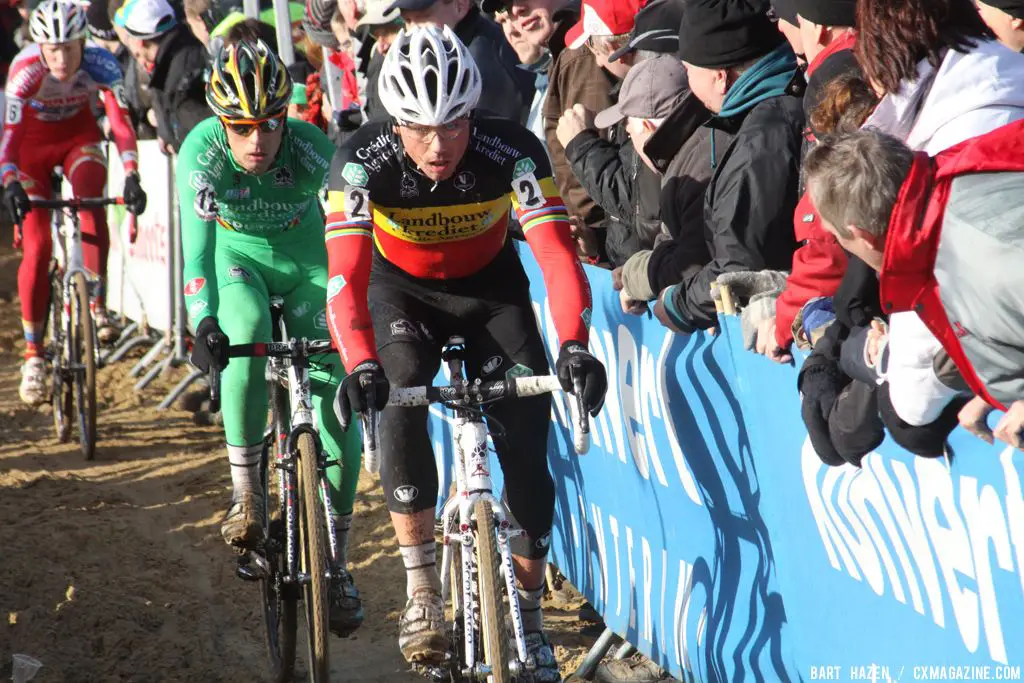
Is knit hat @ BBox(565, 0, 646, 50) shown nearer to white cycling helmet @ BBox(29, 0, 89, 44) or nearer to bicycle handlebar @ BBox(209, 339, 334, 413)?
bicycle handlebar @ BBox(209, 339, 334, 413)

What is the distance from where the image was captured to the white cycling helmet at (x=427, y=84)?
464 centimetres

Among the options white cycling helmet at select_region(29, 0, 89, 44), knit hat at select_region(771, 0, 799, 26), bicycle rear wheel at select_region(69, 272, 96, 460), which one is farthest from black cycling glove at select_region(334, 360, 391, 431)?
white cycling helmet at select_region(29, 0, 89, 44)

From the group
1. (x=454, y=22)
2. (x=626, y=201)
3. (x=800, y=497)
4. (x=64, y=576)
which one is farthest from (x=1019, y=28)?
(x=64, y=576)

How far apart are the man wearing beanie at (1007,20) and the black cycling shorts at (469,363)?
1946 millimetres

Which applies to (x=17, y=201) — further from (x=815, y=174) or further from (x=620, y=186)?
(x=815, y=174)

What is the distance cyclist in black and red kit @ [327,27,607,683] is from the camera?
468 centimetres

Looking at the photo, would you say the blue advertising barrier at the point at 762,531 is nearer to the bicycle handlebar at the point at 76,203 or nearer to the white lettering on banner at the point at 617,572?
the white lettering on banner at the point at 617,572

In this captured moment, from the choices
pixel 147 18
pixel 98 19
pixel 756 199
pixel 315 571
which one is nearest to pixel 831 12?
pixel 756 199

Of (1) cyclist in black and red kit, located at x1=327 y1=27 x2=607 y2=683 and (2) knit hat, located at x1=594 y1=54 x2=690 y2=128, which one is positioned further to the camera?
(2) knit hat, located at x1=594 y1=54 x2=690 y2=128

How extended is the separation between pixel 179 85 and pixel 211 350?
5721mm

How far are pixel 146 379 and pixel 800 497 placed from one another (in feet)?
28.1

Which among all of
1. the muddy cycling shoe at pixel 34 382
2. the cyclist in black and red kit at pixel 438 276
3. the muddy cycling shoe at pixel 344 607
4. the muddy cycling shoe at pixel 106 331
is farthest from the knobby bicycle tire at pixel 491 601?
the muddy cycling shoe at pixel 106 331

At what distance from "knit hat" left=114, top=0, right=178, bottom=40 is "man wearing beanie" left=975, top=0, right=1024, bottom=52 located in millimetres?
7916

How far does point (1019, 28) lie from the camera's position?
3.83m
